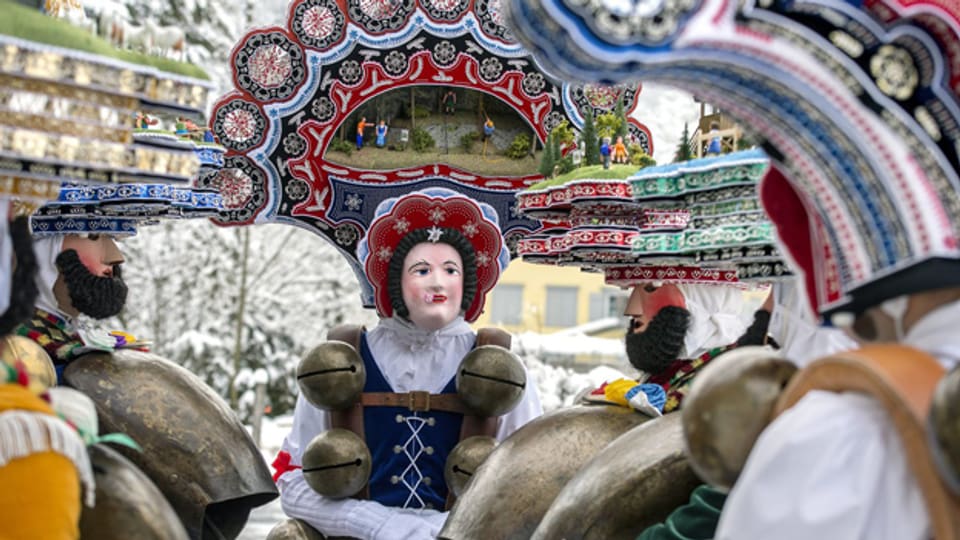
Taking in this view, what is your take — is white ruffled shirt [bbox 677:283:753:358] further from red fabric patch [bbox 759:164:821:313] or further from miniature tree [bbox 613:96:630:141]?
red fabric patch [bbox 759:164:821:313]

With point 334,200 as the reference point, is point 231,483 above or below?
below

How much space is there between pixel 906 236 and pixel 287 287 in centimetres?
1231

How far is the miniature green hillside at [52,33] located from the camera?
2207mm

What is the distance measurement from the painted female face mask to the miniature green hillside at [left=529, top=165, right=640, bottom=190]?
0.52m

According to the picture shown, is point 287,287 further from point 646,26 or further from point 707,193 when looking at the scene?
point 646,26

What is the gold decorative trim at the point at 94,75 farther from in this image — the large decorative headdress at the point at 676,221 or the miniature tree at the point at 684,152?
the miniature tree at the point at 684,152

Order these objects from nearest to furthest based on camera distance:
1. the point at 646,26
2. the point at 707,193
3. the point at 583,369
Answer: the point at 646,26, the point at 707,193, the point at 583,369

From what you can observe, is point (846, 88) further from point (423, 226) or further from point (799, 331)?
point (423, 226)

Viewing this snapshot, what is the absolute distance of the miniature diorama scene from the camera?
183 cm

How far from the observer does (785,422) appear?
1848 millimetres

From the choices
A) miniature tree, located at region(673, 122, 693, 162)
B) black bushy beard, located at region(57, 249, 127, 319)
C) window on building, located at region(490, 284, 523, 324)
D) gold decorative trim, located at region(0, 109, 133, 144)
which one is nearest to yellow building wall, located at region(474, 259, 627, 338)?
window on building, located at region(490, 284, 523, 324)

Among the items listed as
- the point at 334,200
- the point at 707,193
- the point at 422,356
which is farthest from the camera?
the point at 334,200

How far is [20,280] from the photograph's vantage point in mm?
2445

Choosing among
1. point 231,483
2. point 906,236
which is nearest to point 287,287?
point 231,483
